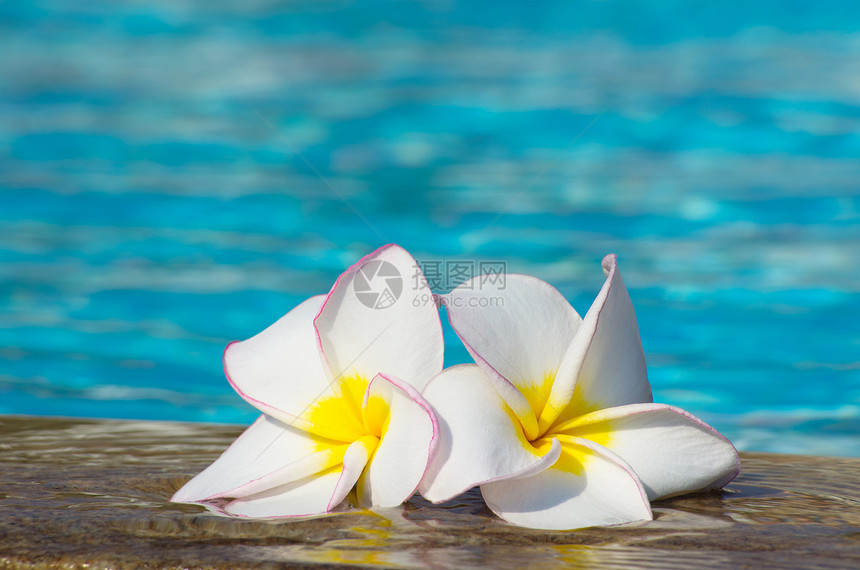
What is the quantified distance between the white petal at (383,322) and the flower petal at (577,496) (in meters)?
0.15

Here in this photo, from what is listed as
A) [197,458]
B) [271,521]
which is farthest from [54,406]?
[271,521]

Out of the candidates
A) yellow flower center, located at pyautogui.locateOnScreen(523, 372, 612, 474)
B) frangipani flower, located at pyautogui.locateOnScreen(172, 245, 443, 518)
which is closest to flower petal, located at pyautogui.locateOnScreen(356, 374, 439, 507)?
frangipani flower, located at pyautogui.locateOnScreen(172, 245, 443, 518)

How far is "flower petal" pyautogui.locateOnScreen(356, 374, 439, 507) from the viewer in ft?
2.68

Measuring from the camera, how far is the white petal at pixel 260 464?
2.93 feet

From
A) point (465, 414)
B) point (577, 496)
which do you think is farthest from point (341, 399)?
point (577, 496)

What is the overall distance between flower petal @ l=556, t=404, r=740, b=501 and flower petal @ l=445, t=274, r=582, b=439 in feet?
0.20

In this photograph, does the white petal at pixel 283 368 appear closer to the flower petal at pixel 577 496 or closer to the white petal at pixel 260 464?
the white petal at pixel 260 464

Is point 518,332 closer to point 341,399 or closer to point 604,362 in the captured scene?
point 604,362

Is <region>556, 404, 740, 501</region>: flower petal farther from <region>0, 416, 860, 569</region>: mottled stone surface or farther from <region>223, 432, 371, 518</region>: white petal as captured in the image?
<region>223, 432, 371, 518</region>: white petal

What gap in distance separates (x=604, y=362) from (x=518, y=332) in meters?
0.10

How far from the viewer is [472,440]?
81 centimetres

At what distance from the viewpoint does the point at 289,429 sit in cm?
97

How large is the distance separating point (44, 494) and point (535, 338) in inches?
22.5

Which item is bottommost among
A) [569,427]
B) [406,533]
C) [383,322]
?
[406,533]
